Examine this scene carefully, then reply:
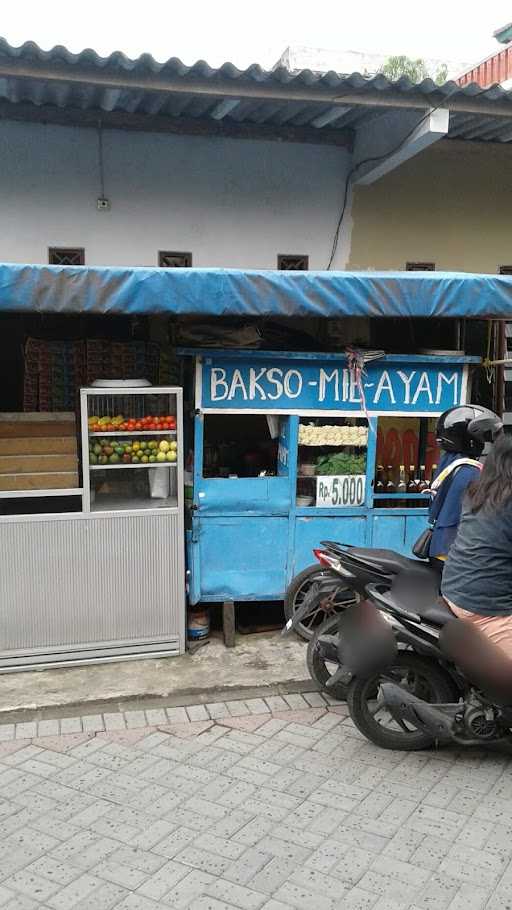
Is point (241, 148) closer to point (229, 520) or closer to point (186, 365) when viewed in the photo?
point (186, 365)

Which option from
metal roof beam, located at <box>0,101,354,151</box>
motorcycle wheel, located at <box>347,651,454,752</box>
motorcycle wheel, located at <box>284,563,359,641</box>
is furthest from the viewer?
metal roof beam, located at <box>0,101,354,151</box>

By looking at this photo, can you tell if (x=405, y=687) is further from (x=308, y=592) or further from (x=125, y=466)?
(x=125, y=466)

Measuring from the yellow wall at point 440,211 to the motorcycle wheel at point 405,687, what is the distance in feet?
14.0

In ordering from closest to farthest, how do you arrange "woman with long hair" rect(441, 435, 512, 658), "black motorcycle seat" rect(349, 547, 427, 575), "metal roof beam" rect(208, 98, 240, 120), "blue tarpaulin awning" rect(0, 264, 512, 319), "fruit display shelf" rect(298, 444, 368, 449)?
"woman with long hair" rect(441, 435, 512, 658), "black motorcycle seat" rect(349, 547, 427, 575), "blue tarpaulin awning" rect(0, 264, 512, 319), "fruit display shelf" rect(298, 444, 368, 449), "metal roof beam" rect(208, 98, 240, 120)

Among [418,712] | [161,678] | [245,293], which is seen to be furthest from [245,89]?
[418,712]

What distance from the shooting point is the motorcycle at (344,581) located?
4.16 m

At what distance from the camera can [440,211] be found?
705 centimetres

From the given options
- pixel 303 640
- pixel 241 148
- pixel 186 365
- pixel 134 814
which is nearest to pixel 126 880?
pixel 134 814

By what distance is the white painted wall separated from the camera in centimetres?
622

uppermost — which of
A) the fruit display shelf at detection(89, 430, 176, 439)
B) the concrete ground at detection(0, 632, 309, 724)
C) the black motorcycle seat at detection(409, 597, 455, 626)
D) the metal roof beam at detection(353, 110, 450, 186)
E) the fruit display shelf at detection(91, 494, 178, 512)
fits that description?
the metal roof beam at detection(353, 110, 450, 186)

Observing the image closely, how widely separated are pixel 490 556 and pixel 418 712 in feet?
2.90

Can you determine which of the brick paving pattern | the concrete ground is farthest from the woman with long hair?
the concrete ground

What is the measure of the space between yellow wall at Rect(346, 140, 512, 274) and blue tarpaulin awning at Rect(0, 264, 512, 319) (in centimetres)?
184

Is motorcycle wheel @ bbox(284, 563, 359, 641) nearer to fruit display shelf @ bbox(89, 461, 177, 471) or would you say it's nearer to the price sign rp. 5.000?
the price sign rp. 5.000
